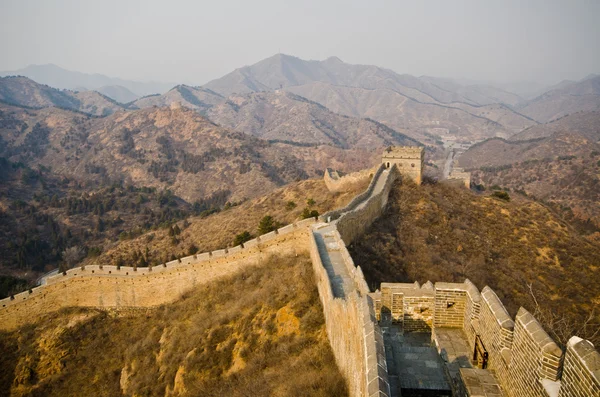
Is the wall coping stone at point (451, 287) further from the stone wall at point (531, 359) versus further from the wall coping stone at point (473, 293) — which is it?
the stone wall at point (531, 359)

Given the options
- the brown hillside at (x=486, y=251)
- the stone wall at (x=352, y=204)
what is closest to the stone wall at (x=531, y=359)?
the brown hillside at (x=486, y=251)

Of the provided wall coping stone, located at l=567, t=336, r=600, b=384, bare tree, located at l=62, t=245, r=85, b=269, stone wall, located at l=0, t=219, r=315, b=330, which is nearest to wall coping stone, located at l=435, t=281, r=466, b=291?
wall coping stone, located at l=567, t=336, r=600, b=384

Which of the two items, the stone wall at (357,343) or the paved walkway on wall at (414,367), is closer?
the stone wall at (357,343)

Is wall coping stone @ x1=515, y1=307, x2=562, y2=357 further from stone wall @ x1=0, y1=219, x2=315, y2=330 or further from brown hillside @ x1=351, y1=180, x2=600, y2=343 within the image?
stone wall @ x1=0, y1=219, x2=315, y2=330

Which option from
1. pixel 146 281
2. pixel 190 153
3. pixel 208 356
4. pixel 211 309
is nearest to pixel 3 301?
pixel 146 281

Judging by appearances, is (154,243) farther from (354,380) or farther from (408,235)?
(354,380)

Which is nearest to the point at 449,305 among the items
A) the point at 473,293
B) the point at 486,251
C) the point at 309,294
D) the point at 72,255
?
the point at 473,293

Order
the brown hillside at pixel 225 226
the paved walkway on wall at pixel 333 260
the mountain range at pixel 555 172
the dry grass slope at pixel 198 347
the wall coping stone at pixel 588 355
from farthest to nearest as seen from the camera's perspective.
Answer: the mountain range at pixel 555 172 → the brown hillside at pixel 225 226 → the paved walkway on wall at pixel 333 260 → the dry grass slope at pixel 198 347 → the wall coping stone at pixel 588 355
